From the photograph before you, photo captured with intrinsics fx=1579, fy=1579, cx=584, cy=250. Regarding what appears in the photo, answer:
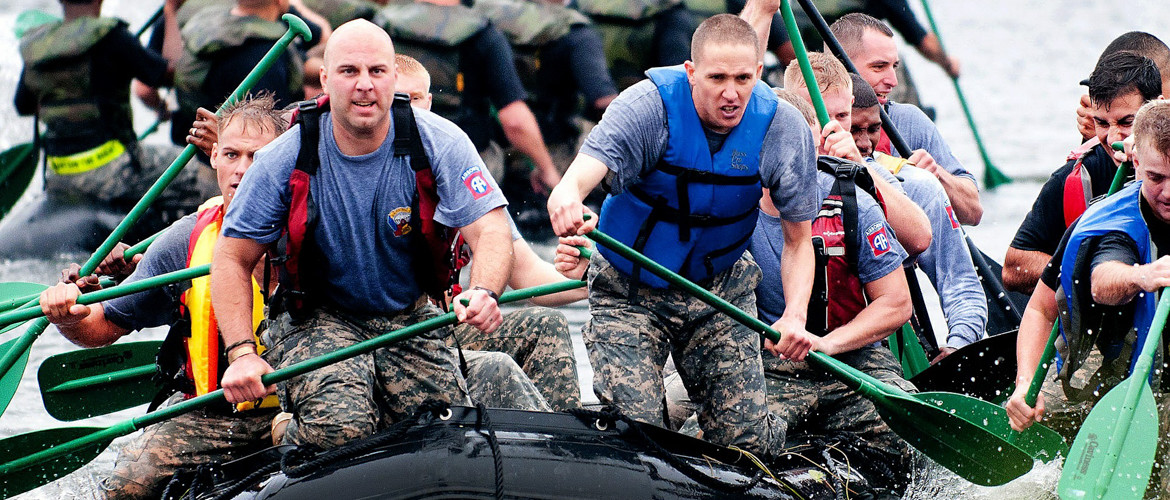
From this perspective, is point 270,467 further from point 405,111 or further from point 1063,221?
point 1063,221

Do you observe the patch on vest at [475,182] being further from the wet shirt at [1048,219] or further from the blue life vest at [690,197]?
the wet shirt at [1048,219]

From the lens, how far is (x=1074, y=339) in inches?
150

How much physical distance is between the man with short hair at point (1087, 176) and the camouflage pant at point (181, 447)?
7.39 feet

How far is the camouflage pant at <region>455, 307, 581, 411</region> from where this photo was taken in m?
4.56

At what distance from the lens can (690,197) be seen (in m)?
3.98

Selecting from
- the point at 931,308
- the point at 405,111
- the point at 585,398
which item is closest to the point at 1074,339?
the point at 405,111

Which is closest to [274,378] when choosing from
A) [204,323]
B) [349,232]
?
[349,232]

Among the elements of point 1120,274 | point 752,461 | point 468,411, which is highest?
point 1120,274

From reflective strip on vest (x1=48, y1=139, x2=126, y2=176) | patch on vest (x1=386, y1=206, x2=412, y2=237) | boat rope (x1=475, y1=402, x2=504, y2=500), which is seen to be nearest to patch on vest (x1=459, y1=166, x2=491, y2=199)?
patch on vest (x1=386, y1=206, x2=412, y2=237)

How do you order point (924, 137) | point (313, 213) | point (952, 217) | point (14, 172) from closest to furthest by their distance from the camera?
point (313, 213) → point (952, 217) → point (924, 137) → point (14, 172)

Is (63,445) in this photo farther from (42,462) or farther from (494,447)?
(494,447)

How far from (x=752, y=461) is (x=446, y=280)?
0.88 m

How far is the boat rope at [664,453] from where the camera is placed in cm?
366

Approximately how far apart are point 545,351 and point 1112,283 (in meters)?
1.65
